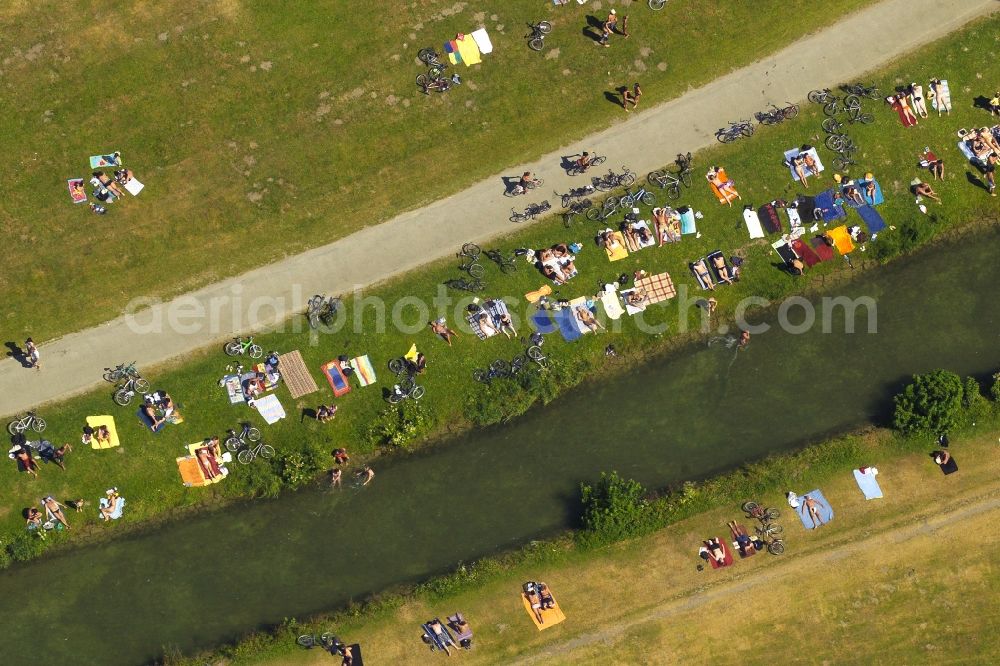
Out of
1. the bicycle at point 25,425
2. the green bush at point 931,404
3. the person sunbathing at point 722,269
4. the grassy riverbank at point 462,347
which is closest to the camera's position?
the green bush at point 931,404

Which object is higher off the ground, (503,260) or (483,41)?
(483,41)

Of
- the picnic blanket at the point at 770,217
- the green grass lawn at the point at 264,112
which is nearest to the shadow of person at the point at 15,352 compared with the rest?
the green grass lawn at the point at 264,112

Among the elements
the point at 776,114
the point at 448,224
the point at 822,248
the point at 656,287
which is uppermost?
the point at 448,224

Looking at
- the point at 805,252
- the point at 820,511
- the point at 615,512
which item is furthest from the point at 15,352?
the point at 820,511

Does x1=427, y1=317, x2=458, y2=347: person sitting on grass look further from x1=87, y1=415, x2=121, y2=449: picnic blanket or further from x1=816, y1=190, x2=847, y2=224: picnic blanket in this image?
x1=816, y1=190, x2=847, y2=224: picnic blanket

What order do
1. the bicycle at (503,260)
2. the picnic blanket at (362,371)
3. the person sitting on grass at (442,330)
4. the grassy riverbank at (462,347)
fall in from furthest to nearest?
1. the bicycle at (503,260)
2. the person sitting on grass at (442,330)
3. the picnic blanket at (362,371)
4. the grassy riverbank at (462,347)

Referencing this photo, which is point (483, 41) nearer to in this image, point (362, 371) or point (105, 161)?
point (362, 371)

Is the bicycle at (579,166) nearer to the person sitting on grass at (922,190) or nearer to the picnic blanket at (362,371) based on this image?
the picnic blanket at (362,371)
